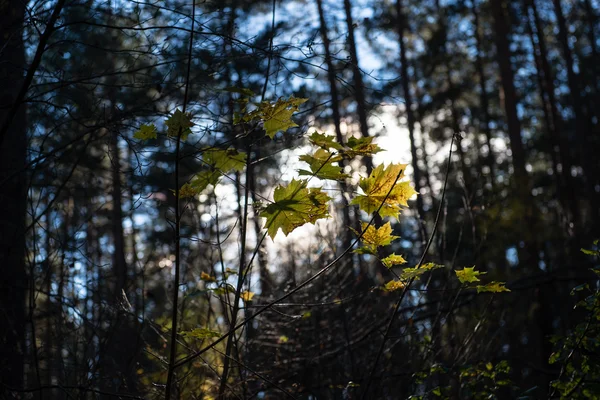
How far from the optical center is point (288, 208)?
1891 millimetres

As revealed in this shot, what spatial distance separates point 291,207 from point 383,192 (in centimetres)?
36

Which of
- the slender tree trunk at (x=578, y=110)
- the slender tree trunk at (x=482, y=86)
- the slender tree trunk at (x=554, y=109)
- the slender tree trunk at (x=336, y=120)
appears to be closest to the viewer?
the slender tree trunk at (x=336, y=120)

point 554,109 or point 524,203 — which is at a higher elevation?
point 554,109

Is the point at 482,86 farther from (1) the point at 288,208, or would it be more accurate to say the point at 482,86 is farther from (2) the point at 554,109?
(1) the point at 288,208

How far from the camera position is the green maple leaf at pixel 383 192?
78.4 inches

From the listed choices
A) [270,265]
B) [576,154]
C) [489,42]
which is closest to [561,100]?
[576,154]

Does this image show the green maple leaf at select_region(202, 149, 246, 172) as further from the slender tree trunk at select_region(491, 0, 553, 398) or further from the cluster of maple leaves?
the slender tree trunk at select_region(491, 0, 553, 398)

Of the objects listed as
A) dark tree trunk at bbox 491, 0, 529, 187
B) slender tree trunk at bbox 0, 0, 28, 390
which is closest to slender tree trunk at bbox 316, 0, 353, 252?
slender tree trunk at bbox 0, 0, 28, 390

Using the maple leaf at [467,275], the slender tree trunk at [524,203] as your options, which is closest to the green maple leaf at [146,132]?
the maple leaf at [467,275]

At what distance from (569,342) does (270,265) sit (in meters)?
3.05

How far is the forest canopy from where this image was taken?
228cm

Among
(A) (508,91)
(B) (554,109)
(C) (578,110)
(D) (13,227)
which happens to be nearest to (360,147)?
(D) (13,227)

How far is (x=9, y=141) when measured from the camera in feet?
14.6

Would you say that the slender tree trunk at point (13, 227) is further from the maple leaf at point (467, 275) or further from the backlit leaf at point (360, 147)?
the maple leaf at point (467, 275)
